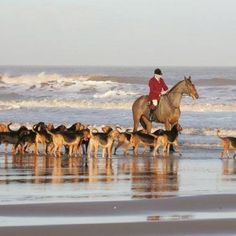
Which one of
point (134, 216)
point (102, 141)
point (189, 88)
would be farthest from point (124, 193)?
point (189, 88)

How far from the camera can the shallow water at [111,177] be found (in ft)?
44.4

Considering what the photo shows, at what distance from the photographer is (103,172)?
56.1 feet

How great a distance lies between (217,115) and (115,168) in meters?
18.4

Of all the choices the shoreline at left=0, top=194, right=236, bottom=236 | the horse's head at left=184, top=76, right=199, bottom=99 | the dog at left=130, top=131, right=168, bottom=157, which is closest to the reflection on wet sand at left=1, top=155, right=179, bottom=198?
the shoreline at left=0, top=194, right=236, bottom=236

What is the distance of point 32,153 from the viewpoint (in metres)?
22.0

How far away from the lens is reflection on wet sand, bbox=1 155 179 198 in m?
14.9

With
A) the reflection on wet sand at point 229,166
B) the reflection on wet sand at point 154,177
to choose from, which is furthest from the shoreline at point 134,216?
the reflection on wet sand at point 229,166

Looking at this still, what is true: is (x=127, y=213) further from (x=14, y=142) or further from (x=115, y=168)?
(x=14, y=142)

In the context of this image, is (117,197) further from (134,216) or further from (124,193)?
(134,216)

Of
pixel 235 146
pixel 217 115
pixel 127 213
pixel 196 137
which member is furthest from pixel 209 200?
pixel 217 115

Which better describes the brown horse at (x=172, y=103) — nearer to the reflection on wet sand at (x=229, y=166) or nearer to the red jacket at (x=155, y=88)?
the red jacket at (x=155, y=88)

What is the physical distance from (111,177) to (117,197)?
2.92 meters

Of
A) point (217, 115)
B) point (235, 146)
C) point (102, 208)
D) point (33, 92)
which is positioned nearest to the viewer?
point (102, 208)

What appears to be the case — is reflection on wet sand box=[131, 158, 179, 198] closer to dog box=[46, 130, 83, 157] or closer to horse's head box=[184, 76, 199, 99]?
dog box=[46, 130, 83, 157]
